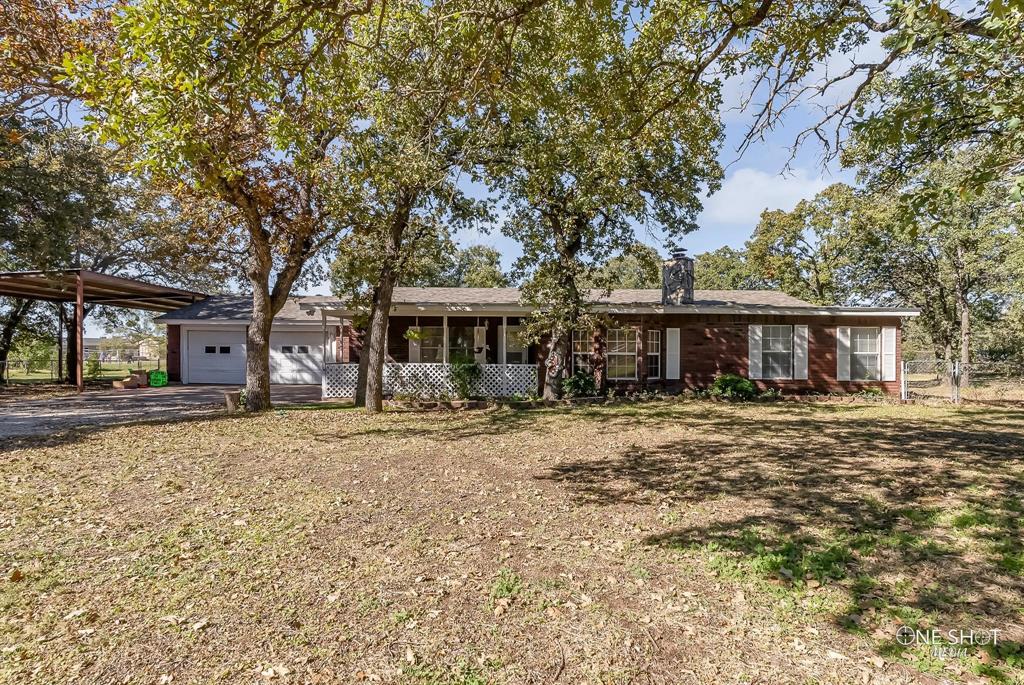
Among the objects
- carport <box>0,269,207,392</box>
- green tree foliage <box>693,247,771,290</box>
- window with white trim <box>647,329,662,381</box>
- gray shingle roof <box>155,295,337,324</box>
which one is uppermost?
green tree foliage <box>693,247,771,290</box>

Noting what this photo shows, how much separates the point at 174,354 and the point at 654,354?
20.5 metres

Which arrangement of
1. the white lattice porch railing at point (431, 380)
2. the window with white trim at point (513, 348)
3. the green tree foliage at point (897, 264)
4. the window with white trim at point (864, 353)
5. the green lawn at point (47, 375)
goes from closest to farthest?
the white lattice porch railing at point (431, 380) → the window with white trim at point (864, 353) → the window with white trim at point (513, 348) → the green tree foliage at point (897, 264) → the green lawn at point (47, 375)

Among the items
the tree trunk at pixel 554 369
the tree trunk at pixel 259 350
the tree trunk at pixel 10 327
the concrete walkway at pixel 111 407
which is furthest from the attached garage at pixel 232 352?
the tree trunk at pixel 554 369

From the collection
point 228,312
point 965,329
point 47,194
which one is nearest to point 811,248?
point 965,329

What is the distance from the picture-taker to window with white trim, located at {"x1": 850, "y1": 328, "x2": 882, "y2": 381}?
56.5 ft

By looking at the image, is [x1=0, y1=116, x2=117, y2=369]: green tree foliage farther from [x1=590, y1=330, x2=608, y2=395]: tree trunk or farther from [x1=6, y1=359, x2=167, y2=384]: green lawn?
[x1=590, y1=330, x2=608, y2=395]: tree trunk

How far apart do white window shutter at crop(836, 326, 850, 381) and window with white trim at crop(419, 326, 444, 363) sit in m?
13.0

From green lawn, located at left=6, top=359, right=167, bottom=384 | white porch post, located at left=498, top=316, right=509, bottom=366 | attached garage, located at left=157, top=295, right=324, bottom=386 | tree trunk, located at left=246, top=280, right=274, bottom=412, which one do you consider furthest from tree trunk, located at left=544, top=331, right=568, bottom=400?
green lawn, located at left=6, top=359, right=167, bottom=384

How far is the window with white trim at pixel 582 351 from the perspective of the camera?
1686 centimetres

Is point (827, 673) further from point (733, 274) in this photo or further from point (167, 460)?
point (733, 274)

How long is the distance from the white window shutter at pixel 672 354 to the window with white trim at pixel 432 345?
745 centimetres

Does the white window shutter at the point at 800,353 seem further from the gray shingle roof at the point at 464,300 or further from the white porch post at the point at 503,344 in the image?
the white porch post at the point at 503,344

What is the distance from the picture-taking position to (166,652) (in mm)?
3025

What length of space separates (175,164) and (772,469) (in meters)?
7.92
